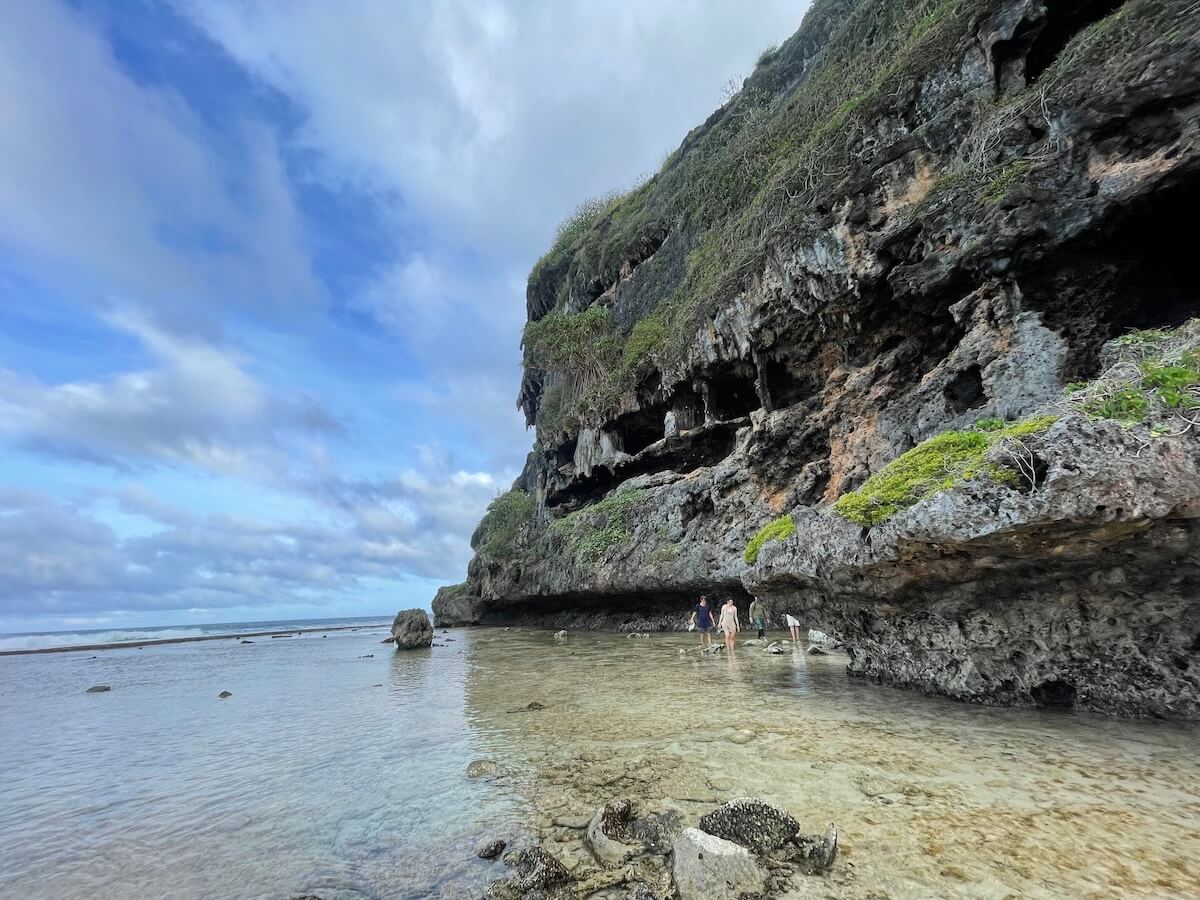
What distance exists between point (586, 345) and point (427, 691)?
1029 inches

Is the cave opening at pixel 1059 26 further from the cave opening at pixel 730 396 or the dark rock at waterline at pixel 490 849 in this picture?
the dark rock at waterline at pixel 490 849

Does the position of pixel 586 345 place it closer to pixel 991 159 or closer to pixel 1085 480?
→ pixel 991 159

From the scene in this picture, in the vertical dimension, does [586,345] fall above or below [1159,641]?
above

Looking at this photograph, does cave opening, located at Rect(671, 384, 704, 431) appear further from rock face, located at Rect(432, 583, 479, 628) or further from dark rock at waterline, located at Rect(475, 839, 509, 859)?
rock face, located at Rect(432, 583, 479, 628)

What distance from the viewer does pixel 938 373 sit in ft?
47.6

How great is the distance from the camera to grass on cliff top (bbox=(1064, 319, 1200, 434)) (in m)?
5.49

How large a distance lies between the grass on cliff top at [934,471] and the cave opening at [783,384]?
42.2ft

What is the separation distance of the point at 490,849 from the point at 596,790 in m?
1.39

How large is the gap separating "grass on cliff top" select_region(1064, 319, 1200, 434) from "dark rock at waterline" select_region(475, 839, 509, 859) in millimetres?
7469

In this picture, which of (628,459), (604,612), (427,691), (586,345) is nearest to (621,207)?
(586,345)

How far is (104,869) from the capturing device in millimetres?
5055

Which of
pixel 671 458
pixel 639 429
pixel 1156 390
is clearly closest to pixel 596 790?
pixel 1156 390

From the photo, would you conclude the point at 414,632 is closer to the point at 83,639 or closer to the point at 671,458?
the point at 671,458

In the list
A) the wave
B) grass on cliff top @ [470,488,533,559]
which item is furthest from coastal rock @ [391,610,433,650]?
the wave
